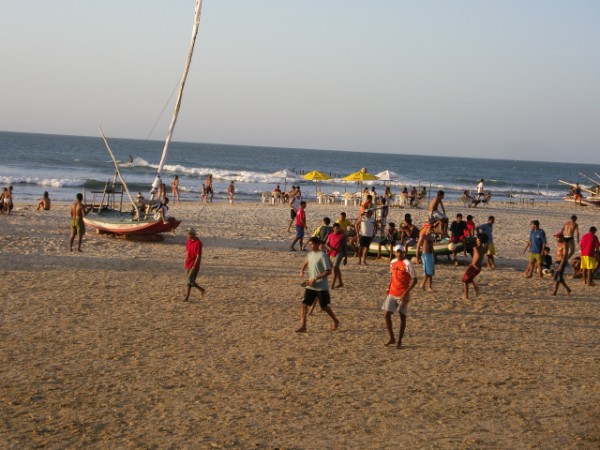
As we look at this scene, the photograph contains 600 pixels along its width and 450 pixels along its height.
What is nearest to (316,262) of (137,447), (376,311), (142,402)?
(376,311)

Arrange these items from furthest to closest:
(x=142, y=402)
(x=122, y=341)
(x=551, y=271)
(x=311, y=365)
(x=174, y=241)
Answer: (x=174, y=241) < (x=551, y=271) < (x=122, y=341) < (x=311, y=365) < (x=142, y=402)

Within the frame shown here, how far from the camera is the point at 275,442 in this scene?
6625mm

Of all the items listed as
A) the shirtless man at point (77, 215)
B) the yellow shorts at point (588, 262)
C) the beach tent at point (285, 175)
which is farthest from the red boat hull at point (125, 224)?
the beach tent at point (285, 175)

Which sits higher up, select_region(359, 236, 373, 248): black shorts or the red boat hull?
select_region(359, 236, 373, 248): black shorts

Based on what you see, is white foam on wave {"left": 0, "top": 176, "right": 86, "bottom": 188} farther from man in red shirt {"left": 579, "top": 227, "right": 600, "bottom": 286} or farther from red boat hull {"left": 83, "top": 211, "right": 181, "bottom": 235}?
man in red shirt {"left": 579, "top": 227, "right": 600, "bottom": 286}

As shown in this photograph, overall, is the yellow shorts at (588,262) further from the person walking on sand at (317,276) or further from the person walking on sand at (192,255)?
the person walking on sand at (192,255)

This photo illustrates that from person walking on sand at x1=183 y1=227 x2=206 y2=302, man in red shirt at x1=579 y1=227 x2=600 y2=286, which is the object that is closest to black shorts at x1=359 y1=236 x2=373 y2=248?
man in red shirt at x1=579 y1=227 x2=600 y2=286

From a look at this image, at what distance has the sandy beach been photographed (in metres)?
6.92

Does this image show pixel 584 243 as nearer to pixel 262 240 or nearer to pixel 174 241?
pixel 262 240

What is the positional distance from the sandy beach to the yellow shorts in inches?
17.8

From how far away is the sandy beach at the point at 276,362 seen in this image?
272 inches

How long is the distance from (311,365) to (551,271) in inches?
358

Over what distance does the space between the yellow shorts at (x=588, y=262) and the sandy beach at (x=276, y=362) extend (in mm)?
451

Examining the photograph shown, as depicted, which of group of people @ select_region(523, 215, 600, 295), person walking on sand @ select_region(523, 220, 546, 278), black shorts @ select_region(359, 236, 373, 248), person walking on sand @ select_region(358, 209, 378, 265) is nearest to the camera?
group of people @ select_region(523, 215, 600, 295)
